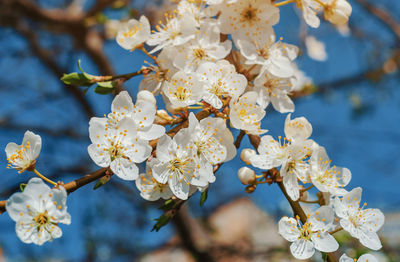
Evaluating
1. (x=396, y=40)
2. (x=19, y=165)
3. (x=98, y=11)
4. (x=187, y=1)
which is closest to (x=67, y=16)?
(x=98, y=11)

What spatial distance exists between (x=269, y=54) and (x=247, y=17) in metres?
0.12

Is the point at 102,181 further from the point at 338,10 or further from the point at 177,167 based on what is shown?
the point at 338,10

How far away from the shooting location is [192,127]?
771mm

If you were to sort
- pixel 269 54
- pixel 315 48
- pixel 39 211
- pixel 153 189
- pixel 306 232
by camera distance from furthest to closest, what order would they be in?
1. pixel 315 48
2. pixel 269 54
3. pixel 153 189
4. pixel 306 232
5. pixel 39 211

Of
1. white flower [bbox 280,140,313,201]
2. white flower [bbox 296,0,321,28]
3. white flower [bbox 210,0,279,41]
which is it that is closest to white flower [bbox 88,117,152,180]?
white flower [bbox 280,140,313,201]

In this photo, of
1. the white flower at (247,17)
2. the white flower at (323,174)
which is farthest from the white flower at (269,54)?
the white flower at (323,174)

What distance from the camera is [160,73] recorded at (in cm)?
98

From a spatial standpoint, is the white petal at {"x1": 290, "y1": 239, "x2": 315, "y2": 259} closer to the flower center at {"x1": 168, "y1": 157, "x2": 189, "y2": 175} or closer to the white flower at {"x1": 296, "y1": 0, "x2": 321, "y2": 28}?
the flower center at {"x1": 168, "y1": 157, "x2": 189, "y2": 175}

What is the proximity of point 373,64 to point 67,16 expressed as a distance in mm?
2679

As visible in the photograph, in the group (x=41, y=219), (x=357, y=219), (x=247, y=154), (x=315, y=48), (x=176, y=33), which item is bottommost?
(x=315, y=48)

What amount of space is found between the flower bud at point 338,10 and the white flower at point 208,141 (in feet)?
1.78

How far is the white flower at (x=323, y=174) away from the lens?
0.83 meters

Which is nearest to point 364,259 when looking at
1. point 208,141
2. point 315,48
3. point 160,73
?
point 208,141

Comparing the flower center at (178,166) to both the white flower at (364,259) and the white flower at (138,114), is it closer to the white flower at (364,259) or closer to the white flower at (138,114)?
the white flower at (138,114)
